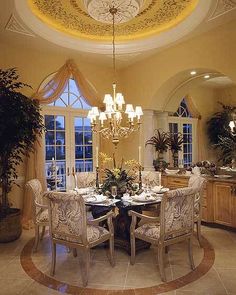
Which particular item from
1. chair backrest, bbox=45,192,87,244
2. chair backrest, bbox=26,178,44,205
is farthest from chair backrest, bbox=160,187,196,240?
chair backrest, bbox=26,178,44,205

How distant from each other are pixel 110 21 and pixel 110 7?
16.8 inches

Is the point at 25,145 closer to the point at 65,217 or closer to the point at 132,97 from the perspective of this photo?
the point at 65,217

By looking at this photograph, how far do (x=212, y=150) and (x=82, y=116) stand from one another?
14.9 ft

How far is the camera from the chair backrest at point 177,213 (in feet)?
8.99

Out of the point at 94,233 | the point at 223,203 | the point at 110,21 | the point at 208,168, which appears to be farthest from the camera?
the point at 208,168

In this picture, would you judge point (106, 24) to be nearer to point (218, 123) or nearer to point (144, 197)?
point (144, 197)

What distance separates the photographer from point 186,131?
730cm

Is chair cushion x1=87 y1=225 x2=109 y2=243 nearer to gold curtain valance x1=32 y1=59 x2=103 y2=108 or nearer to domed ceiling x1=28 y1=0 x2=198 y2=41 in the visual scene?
gold curtain valance x1=32 y1=59 x2=103 y2=108

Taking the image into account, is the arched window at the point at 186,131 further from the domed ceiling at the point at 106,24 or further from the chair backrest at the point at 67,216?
the chair backrest at the point at 67,216

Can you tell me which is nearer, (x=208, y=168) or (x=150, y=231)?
(x=150, y=231)

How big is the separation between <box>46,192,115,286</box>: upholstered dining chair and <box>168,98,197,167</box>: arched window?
466 centimetres

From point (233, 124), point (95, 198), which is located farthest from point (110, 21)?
point (233, 124)

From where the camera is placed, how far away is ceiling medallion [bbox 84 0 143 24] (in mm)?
3594

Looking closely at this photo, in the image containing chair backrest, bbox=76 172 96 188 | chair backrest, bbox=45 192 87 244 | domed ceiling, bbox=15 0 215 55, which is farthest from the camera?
chair backrest, bbox=76 172 96 188
